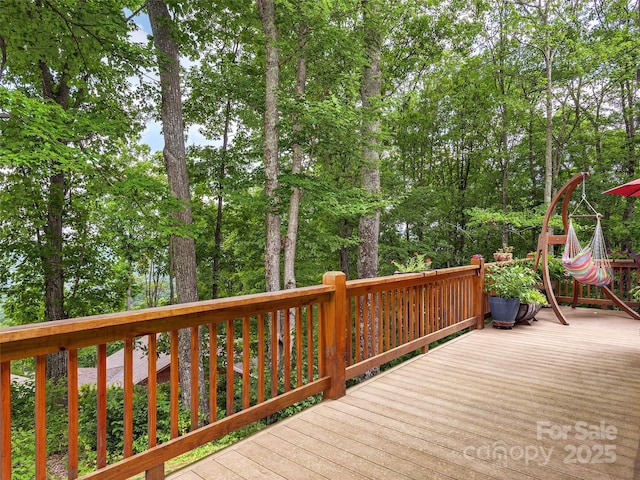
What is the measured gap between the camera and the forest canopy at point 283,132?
18.5ft

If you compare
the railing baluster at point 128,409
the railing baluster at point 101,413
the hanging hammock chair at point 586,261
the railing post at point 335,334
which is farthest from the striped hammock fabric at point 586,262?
the railing baluster at point 101,413

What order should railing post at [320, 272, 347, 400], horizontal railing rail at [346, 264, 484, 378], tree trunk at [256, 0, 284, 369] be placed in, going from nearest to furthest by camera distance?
railing post at [320, 272, 347, 400], horizontal railing rail at [346, 264, 484, 378], tree trunk at [256, 0, 284, 369]

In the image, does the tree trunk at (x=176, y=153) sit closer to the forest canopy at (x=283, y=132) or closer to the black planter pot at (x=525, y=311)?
the forest canopy at (x=283, y=132)

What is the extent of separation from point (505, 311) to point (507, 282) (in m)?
0.42

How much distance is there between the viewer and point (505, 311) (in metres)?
4.96

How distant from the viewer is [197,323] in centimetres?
186

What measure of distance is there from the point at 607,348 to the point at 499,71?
32.1ft

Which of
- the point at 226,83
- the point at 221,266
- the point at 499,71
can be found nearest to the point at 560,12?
the point at 499,71

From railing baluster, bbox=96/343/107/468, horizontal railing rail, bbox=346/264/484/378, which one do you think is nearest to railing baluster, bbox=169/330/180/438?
railing baluster, bbox=96/343/107/468

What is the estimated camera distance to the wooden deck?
186 cm

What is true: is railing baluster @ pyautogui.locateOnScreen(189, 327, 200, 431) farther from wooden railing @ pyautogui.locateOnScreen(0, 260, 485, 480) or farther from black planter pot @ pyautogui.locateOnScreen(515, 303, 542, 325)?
black planter pot @ pyautogui.locateOnScreen(515, 303, 542, 325)

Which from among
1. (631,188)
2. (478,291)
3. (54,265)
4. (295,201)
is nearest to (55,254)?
(54,265)

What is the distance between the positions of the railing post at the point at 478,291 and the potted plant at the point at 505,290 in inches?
7.0

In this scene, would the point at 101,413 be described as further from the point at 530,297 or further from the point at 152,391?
the point at 530,297
